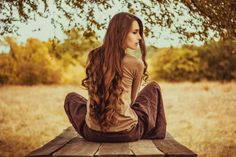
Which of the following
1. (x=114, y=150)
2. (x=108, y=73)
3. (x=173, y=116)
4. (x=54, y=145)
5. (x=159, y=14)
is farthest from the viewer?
(x=173, y=116)

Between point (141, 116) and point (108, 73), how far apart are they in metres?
0.57

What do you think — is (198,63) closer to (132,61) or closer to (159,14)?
(159,14)

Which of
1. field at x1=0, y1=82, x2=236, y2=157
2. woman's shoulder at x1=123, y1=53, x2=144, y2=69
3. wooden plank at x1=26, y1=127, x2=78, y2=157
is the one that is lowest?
field at x1=0, y1=82, x2=236, y2=157

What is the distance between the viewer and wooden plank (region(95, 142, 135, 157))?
3.75m

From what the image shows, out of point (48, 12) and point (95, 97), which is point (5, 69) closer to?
point (48, 12)

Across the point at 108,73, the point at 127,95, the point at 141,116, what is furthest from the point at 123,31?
the point at 141,116

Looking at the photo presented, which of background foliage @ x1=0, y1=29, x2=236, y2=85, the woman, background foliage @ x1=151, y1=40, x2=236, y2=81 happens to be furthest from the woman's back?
background foliage @ x1=151, y1=40, x2=236, y2=81

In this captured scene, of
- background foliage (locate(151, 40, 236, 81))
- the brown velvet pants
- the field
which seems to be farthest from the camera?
background foliage (locate(151, 40, 236, 81))

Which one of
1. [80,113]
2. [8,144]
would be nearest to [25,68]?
[8,144]

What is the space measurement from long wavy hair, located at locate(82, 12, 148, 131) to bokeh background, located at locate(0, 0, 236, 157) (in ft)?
5.69

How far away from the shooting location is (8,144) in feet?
28.0

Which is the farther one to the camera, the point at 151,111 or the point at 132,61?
the point at 151,111

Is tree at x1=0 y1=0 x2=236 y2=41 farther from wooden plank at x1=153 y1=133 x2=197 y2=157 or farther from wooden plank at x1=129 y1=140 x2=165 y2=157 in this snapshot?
wooden plank at x1=129 y1=140 x2=165 y2=157

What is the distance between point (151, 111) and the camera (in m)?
4.70
